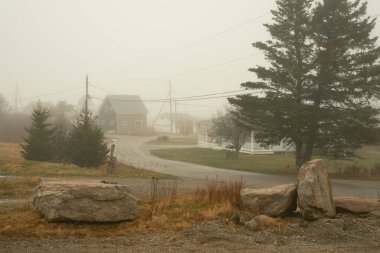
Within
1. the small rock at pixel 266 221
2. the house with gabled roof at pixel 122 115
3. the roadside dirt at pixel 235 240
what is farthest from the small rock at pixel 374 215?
the house with gabled roof at pixel 122 115

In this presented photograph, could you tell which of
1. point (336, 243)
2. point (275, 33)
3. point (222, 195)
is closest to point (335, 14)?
point (275, 33)

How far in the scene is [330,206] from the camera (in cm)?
1054

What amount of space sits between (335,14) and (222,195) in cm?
2118

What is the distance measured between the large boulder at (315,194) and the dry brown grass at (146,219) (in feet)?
5.80

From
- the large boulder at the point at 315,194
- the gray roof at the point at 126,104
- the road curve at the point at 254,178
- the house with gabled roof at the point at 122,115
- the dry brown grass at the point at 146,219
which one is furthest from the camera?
the gray roof at the point at 126,104

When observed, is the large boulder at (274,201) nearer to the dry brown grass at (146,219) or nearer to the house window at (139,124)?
the dry brown grass at (146,219)

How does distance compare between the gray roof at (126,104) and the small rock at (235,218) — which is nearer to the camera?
the small rock at (235,218)

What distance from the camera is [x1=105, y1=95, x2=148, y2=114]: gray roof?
92.8 m

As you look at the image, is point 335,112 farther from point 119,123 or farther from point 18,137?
point 119,123

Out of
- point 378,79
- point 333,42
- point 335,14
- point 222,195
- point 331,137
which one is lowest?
point 222,195

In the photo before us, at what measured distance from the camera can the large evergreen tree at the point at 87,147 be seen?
29406 millimetres

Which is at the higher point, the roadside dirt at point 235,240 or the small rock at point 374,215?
the small rock at point 374,215

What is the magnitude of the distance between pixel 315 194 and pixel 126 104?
286 ft

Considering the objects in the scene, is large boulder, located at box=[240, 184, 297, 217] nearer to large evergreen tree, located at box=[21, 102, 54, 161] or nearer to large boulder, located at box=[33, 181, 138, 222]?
large boulder, located at box=[33, 181, 138, 222]
